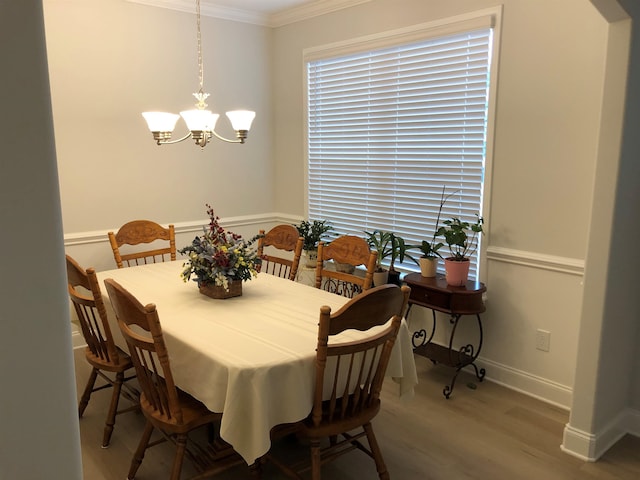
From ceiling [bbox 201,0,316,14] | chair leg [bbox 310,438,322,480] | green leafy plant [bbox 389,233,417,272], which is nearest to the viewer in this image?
chair leg [bbox 310,438,322,480]

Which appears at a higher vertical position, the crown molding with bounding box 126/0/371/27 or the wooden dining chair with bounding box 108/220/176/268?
the crown molding with bounding box 126/0/371/27

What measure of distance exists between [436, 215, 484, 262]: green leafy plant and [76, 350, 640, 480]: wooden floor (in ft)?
3.00

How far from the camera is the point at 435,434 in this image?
2.83m

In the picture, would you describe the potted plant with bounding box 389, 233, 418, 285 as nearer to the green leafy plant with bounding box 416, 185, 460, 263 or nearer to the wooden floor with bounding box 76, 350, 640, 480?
the green leafy plant with bounding box 416, 185, 460, 263

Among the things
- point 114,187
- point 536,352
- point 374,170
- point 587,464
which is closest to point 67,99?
point 114,187

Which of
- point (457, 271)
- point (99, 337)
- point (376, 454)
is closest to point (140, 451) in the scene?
point (99, 337)

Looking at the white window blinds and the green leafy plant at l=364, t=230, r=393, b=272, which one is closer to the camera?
the white window blinds

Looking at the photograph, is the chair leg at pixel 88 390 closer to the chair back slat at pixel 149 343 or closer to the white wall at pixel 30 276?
the chair back slat at pixel 149 343

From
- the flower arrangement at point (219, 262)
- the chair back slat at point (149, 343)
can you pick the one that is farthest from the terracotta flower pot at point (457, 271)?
the chair back slat at point (149, 343)

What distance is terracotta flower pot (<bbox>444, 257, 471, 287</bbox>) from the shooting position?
10.7ft

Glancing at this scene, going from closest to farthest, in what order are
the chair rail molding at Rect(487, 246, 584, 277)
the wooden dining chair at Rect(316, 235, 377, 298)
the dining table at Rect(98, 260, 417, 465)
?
the dining table at Rect(98, 260, 417, 465) < the wooden dining chair at Rect(316, 235, 377, 298) < the chair rail molding at Rect(487, 246, 584, 277)

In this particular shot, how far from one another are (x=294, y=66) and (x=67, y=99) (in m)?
1.95

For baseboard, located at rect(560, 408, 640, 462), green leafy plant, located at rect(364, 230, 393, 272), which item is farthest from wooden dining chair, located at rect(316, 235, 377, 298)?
baseboard, located at rect(560, 408, 640, 462)

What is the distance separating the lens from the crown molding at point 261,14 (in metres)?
4.11
